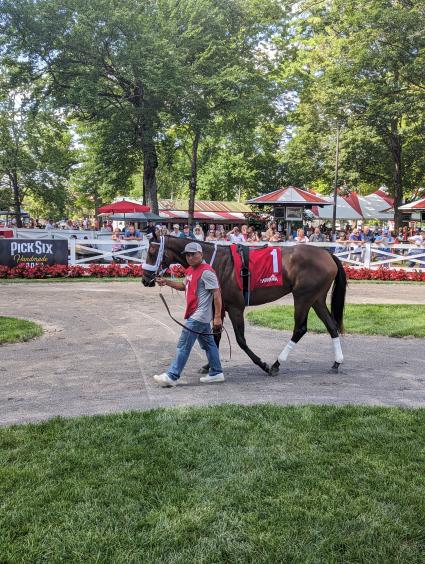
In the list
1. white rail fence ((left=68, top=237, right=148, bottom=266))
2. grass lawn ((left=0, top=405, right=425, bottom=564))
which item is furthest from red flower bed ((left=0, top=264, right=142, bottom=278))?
grass lawn ((left=0, top=405, right=425, bottom=564))

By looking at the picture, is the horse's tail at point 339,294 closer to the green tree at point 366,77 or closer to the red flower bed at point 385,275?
the red flower bed at point 385,275

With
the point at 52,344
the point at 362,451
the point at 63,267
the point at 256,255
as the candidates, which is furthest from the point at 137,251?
the point at 362,451

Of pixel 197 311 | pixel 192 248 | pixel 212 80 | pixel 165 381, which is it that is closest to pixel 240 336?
pixel 197 311

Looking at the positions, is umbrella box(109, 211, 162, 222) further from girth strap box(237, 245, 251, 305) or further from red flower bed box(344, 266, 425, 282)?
girth strap box(237, 245, 251, 305)

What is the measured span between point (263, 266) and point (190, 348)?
5.13 ft

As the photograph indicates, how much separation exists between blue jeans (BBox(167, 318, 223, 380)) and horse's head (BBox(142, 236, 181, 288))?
890 mm

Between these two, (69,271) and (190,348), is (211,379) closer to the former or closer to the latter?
(190,348)

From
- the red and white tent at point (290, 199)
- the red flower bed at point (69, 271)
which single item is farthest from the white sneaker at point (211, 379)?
the red and white tent at point (290, 199)

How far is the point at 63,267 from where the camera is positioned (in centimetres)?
1870

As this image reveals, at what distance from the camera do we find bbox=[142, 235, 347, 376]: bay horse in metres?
7.00

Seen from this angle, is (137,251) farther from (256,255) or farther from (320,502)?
(320,502)

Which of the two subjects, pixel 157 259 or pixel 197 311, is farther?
pixel 157 259

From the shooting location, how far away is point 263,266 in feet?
23.6

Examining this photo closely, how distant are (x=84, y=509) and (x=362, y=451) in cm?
226
